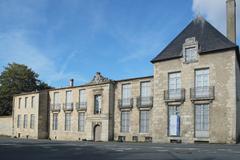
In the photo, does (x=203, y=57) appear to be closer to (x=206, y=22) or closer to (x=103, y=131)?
(x=206, y=22)

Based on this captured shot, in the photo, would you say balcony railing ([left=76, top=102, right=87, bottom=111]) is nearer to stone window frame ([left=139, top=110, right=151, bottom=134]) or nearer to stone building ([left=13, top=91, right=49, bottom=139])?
stone building ([left=13, top=91, right=49, bottom=139])

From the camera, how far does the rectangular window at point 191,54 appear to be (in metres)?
28.6

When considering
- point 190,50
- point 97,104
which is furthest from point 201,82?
point 97,104

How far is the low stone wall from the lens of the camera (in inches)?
1921

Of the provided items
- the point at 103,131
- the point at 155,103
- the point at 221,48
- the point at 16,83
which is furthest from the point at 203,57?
the point at 16,83

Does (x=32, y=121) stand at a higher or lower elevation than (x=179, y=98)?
lower

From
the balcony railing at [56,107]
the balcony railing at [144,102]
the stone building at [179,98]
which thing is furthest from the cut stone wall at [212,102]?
the balcony railing at [56,107]

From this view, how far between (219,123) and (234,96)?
2.24 meters

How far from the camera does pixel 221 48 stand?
27.0 m

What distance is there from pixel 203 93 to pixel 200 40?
14.3ft

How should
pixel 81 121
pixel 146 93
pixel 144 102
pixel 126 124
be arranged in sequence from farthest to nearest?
pixel 81 121
pixel 126 124
pixel 146 93
pixel 144 102

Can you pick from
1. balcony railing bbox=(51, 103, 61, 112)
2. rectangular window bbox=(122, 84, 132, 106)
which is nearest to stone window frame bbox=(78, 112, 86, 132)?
balcony railing bbox=(51, 103, 61, 112)

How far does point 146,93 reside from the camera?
107 feet

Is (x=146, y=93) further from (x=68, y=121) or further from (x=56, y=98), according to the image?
(x=56, y=98)
